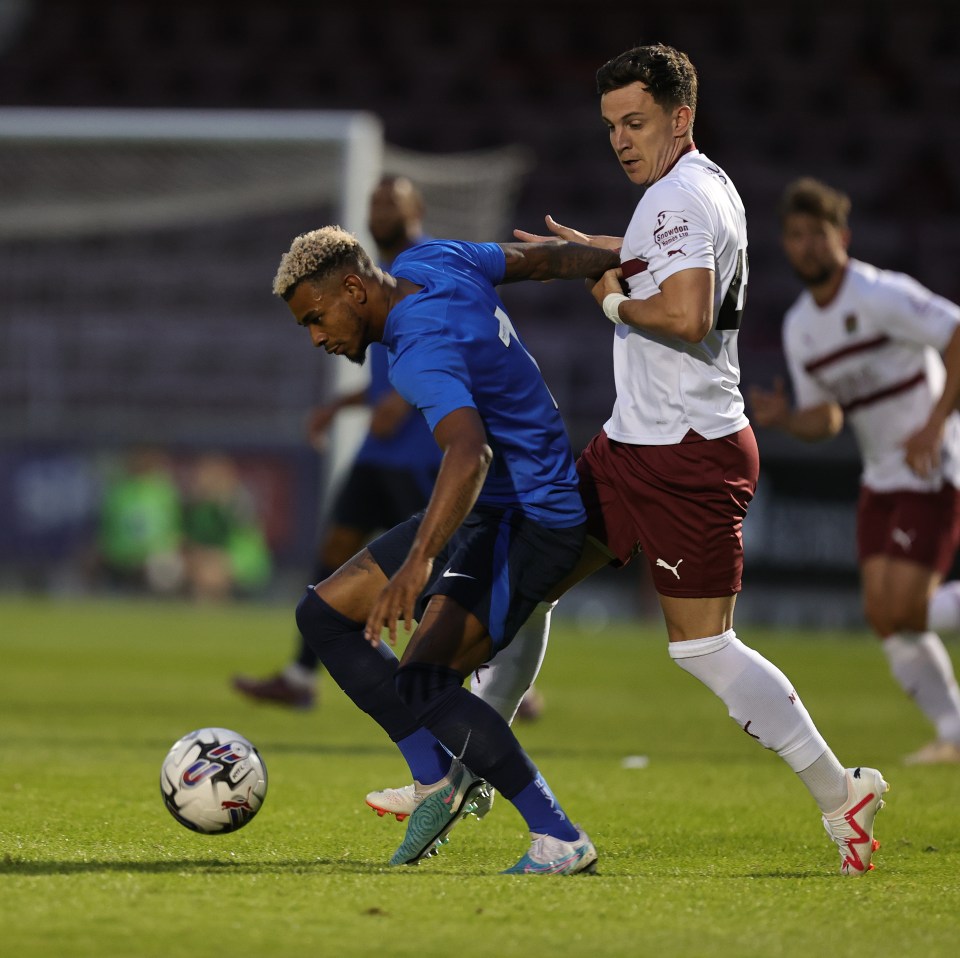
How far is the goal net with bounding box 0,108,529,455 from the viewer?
15250 mm

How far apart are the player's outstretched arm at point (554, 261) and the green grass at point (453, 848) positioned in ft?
5.24

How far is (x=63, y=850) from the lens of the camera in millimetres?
4379

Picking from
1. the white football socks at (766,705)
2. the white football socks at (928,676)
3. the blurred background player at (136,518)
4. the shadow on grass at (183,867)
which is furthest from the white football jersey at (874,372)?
the blurred background player at (136,518)

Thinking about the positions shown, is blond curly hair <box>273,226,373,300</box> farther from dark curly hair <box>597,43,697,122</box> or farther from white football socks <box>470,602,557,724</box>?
white football socks <box>470,602,557,724</box>

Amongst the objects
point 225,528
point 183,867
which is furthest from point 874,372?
point 225,528

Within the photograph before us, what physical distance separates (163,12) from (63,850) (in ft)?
68.2

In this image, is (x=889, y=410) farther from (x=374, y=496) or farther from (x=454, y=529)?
(x=454, y=529)

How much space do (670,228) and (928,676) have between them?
369cm

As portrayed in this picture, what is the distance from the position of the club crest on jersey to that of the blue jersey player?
1.15 ft

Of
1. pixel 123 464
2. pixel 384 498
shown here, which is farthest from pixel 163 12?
pixel 384 498

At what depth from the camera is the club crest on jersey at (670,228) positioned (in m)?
4.23

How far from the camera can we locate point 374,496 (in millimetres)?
8305

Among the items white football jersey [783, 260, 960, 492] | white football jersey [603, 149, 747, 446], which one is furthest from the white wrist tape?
white football jersey [783, 260, 960, 492]

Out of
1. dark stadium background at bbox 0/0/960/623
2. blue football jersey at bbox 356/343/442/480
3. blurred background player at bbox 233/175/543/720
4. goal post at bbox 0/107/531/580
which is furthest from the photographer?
dark stadium background at bbox 0/0/960/623
